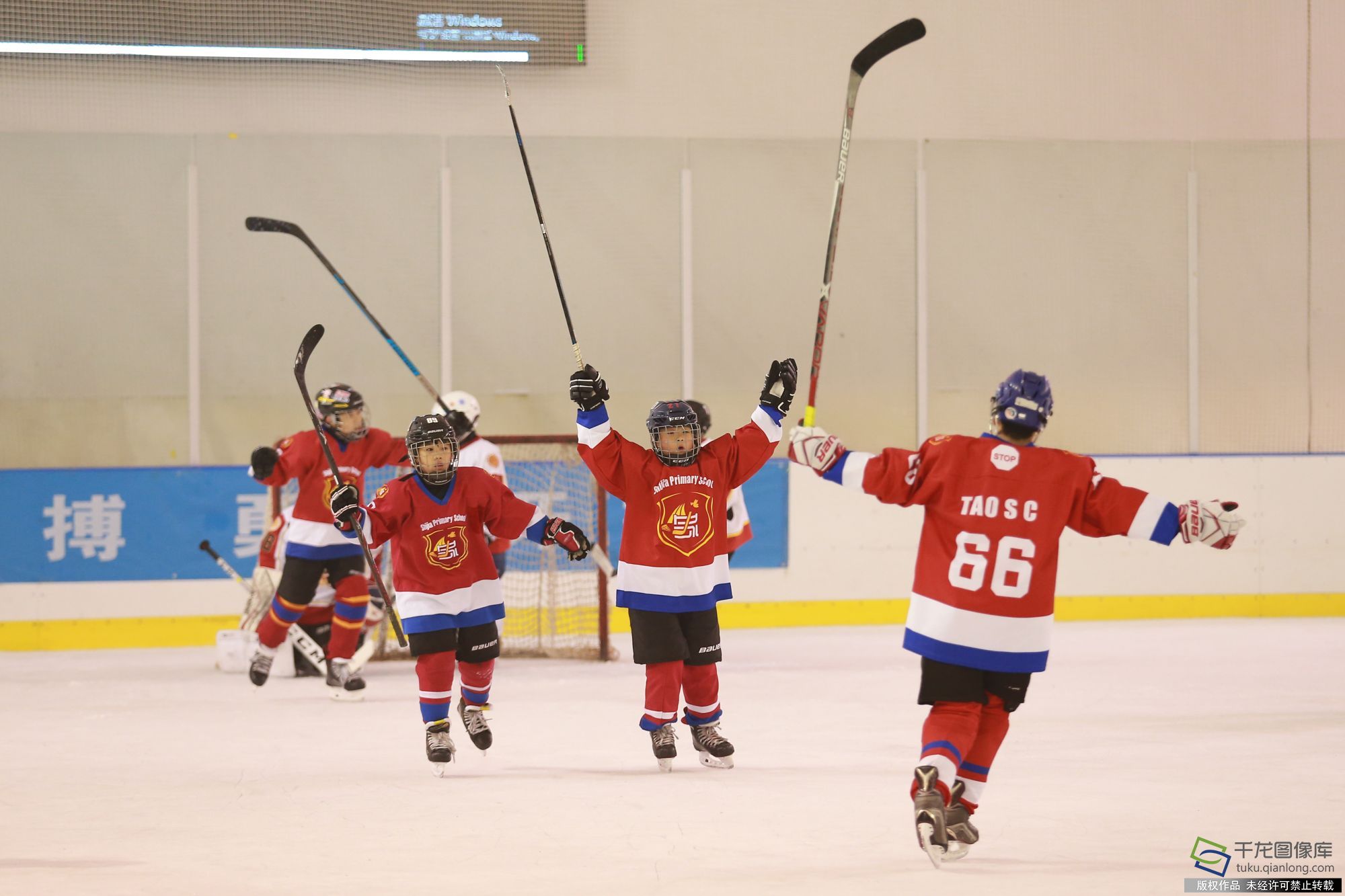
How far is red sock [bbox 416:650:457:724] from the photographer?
462cm

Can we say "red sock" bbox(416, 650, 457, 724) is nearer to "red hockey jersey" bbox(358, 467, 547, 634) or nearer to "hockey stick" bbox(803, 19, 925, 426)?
"red hockey jersey" bbox(358, 467, 547, 634)

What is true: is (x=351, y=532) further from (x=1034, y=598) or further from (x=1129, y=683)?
(x=1129, y=683)

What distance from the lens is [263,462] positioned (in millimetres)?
6516

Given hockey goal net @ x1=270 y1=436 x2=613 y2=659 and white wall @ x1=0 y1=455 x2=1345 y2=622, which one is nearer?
hockey goal net @ x1=270 y1=436 x2=613 y2=659

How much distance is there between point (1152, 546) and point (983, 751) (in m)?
5.82

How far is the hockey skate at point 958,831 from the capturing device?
3.33 meters

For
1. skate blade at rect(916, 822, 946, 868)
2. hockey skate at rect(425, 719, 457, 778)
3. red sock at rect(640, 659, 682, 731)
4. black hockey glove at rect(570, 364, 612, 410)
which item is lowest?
hockey skate at rect(425, 719, 457, 778)

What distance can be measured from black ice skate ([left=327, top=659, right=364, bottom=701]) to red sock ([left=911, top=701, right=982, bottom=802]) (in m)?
3.40

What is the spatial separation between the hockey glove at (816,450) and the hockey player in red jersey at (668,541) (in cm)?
97

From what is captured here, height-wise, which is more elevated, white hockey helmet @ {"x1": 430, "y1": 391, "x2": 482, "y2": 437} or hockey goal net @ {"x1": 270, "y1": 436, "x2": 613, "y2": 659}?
white hockey helmet @ {"x1": 430, "y1": 391, "x2": 482, "y2": 437}

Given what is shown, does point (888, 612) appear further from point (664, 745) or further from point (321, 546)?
point (664, 745)

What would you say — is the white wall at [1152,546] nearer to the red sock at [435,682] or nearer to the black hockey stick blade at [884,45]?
the red sock at [435,682]

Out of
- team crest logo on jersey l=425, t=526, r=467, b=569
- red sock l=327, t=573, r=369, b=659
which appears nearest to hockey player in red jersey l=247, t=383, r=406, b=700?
red sock l=327, t=573, r=369, b=659

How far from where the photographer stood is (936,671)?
135 inches
